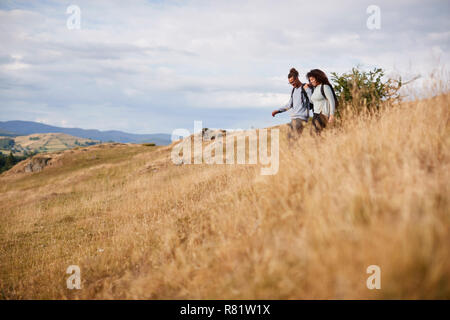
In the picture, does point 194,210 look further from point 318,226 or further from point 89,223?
point 89,223

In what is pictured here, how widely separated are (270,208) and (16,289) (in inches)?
230

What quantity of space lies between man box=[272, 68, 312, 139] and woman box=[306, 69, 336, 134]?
1.36 feet

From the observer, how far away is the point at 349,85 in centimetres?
945

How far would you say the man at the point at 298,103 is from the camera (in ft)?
26.3

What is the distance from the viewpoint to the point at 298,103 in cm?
807

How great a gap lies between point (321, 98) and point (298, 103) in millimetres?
822

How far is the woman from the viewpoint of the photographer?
7137 mm
